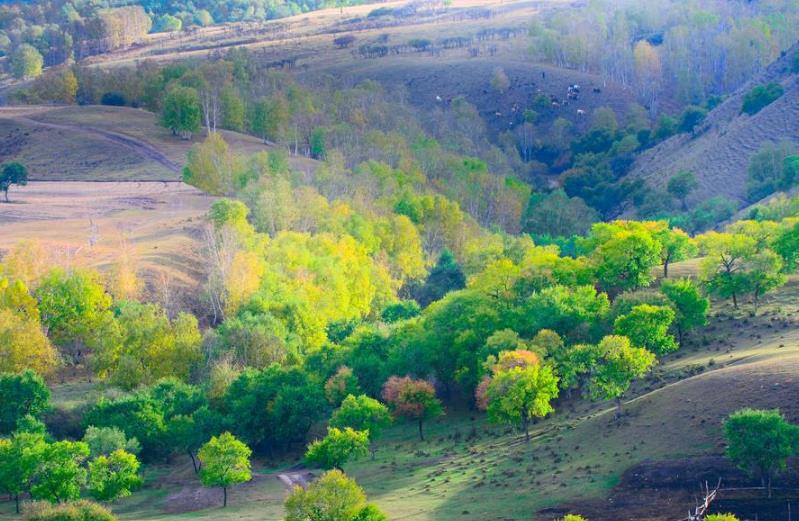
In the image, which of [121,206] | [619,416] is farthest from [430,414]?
[121,206]

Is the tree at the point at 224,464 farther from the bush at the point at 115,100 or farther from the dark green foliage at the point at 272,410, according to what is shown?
the bush at the point at 115,100

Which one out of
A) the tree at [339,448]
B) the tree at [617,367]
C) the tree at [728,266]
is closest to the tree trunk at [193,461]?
the tree at [339,448]

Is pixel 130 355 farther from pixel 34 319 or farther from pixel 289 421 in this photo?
pixel 289 421

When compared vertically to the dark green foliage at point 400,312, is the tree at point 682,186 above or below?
above

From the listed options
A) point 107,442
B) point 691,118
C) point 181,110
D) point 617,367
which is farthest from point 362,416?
point 691,118

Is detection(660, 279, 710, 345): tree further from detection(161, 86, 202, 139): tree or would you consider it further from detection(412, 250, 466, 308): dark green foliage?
detection(161, 86, 202, 139): tree

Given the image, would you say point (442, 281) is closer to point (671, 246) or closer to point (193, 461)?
point (671, 246)
